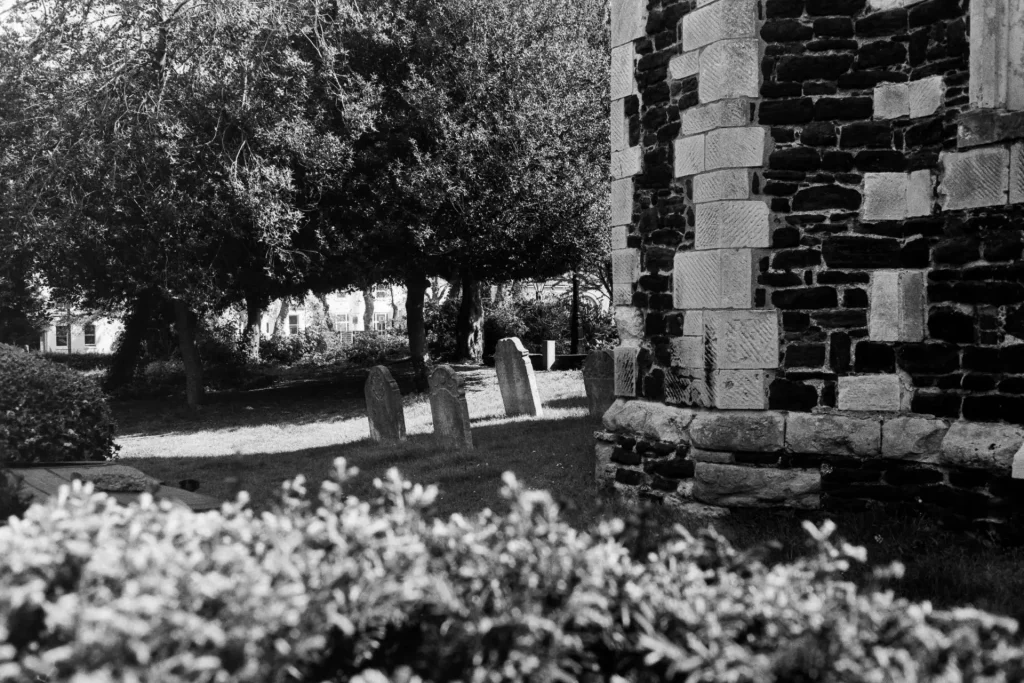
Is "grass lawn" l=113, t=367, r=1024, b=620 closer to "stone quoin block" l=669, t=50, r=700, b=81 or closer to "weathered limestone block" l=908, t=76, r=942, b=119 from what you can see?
"weathered limestone block" l=908, t=76, r=942, b=119

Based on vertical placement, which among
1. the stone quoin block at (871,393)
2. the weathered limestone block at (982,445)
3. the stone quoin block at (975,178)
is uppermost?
the stone quoin block at (975,178)

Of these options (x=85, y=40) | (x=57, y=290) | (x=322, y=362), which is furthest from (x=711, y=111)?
(x=322, y=362)

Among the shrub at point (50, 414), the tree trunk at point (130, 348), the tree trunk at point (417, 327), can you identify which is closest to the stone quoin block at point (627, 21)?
the shrub at point (50, 414)

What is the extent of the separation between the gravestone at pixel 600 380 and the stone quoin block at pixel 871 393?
681 cm

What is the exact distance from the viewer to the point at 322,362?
31.7 m

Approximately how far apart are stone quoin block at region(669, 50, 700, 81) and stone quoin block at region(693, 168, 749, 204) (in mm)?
872

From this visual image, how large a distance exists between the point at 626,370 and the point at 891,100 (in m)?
3.08

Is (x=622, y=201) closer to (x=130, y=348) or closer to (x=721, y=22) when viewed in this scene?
(x=721, y=22)

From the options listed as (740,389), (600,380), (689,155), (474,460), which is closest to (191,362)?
(600,380)

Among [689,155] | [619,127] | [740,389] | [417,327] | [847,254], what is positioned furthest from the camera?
[417,327]

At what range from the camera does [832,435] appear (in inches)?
284

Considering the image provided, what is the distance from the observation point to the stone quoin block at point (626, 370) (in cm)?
848

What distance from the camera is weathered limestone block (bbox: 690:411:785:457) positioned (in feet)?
24.1

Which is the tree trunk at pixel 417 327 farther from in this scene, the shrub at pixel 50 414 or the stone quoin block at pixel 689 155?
the stone quoin block at pixel 689 155
